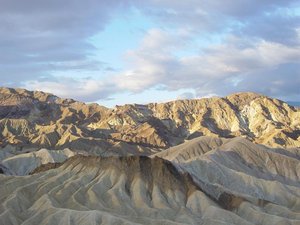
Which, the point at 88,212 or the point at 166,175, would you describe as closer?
the point at 88,212

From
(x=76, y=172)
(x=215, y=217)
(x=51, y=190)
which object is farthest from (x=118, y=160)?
(x=215, y=217)

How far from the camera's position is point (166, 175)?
135625 millimetres

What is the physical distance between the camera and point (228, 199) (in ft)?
438

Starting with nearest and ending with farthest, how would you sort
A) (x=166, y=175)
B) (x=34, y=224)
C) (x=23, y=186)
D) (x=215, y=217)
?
(x=34, y=224), (x=215, y=217), (x=23, y=186), (x=166, y=175)

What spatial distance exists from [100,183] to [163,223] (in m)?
28.0

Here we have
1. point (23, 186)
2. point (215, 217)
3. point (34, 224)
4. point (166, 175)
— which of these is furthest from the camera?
point (166, 175)

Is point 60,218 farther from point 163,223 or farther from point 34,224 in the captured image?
point 163,223

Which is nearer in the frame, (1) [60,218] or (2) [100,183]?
(1) [60,218]

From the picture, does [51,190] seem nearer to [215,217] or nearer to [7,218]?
[7,218]

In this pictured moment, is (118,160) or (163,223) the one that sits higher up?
(118,160)

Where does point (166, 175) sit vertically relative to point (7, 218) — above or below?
above

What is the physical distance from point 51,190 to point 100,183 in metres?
12.3

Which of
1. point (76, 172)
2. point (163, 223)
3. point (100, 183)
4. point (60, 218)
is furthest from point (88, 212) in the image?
point (76, 172)

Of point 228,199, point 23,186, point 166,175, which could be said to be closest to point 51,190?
point 23,186
